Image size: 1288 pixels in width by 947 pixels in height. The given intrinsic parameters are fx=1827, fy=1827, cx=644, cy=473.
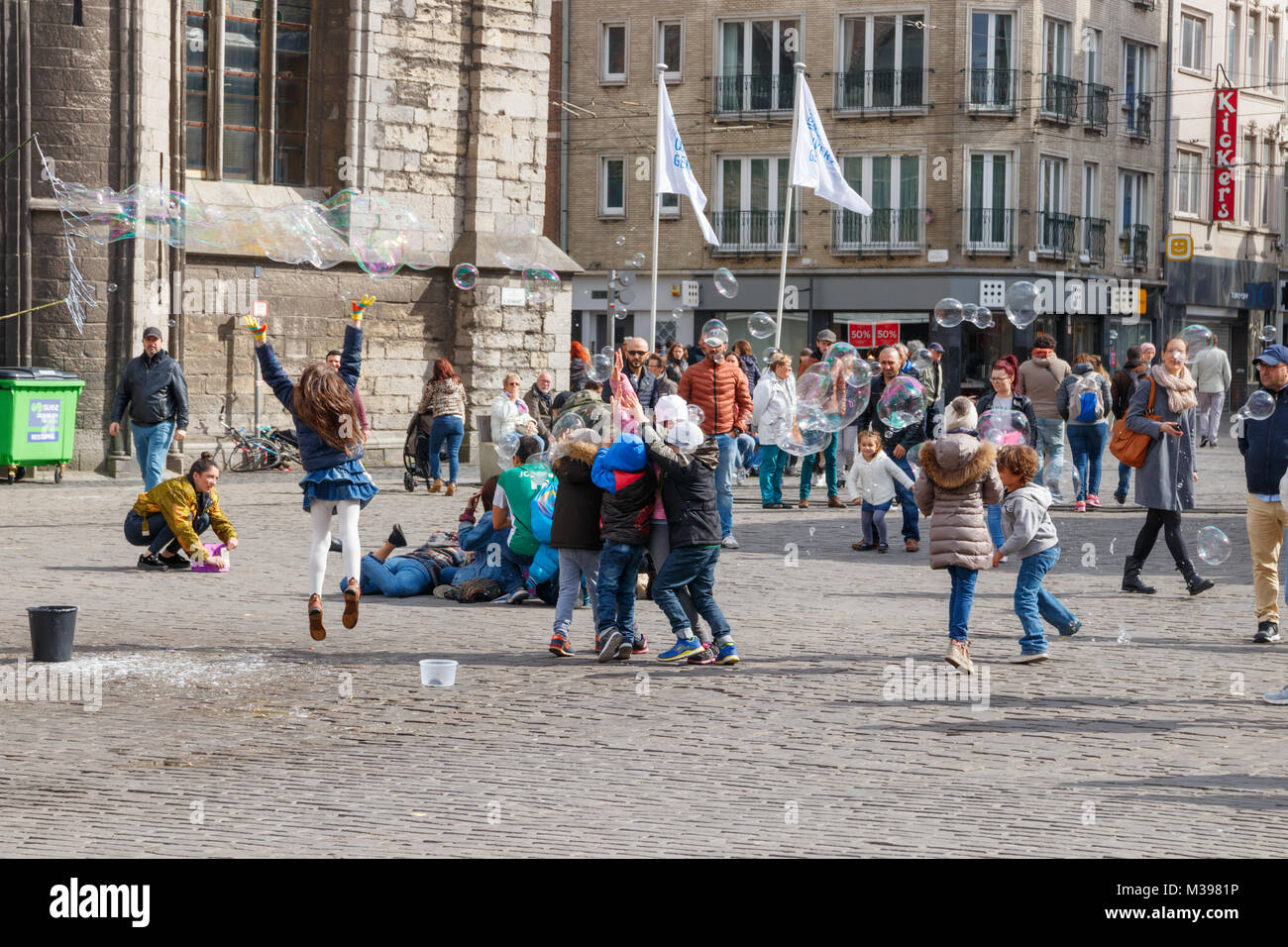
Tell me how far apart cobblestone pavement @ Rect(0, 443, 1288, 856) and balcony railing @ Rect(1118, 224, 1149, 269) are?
34567mm

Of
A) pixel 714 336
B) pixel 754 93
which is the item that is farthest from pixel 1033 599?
pixel 754 93

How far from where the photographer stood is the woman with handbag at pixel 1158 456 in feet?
42.5

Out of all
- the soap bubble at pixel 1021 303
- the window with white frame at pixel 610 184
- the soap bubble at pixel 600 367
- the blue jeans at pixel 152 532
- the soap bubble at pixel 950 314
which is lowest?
the blue jeans at pixel 152 532

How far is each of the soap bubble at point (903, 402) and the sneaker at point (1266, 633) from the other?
15.9 ft

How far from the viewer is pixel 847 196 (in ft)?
88.7

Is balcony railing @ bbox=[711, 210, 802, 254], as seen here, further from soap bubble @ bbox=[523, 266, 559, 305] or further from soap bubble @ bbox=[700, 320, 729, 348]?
soap bubble @ bbox=[700, 320, 729, 348]

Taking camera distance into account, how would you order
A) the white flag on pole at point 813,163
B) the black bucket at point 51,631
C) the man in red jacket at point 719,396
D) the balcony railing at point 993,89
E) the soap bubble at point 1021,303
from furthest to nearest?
the balcony railing at point 993,89
the white flag on pole at point 813,163
the soap bubble at point 1021,303
the man in red jacket at point 719,396
the black bucket at point 51,631

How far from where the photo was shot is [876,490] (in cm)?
1598

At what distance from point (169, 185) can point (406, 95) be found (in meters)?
4.07

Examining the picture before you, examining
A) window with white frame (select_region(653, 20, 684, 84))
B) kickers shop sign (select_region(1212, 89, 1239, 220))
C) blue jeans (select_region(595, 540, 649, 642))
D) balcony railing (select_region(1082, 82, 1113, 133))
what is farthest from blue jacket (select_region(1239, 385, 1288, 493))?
kickers shop sign (select_region(1212, 89, 1239, 220))

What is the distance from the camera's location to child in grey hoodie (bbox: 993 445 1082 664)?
1019cm

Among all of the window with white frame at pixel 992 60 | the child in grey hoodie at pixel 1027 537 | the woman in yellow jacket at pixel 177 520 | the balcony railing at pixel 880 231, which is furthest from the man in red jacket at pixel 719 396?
the window with white frame at pixel 992 60

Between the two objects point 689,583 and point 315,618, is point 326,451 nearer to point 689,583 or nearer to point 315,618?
point 315,618

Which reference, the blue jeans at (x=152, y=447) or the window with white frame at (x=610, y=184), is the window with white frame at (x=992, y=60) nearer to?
the window with white frame at (x=610, y=184)
